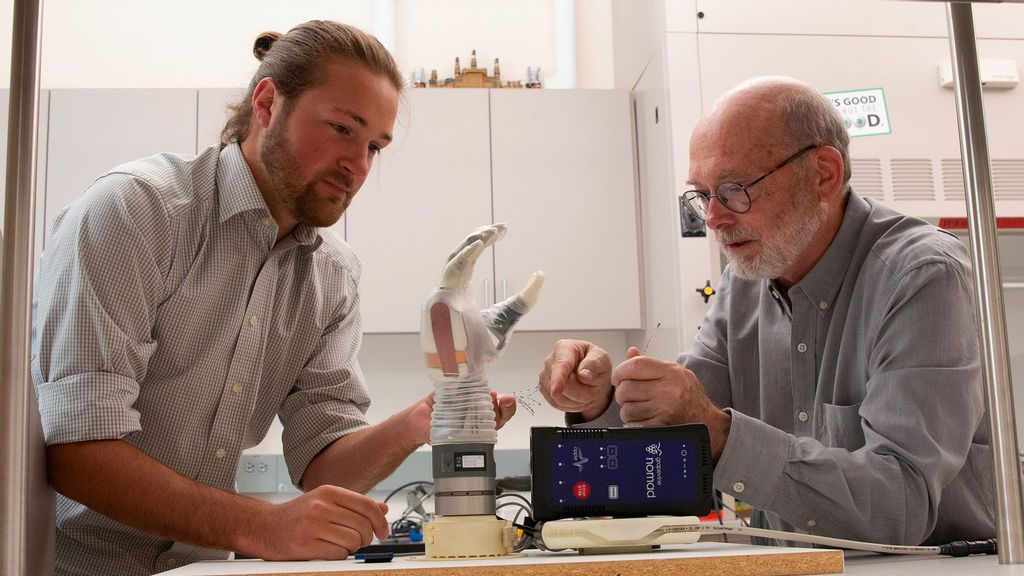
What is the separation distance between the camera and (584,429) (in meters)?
0.93

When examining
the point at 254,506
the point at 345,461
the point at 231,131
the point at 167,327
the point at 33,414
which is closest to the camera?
the point at 33,414

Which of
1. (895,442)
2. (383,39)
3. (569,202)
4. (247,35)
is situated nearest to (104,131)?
(247,35)

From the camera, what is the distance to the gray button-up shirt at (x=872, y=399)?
3.70 feet

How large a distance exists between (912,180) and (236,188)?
241 cm

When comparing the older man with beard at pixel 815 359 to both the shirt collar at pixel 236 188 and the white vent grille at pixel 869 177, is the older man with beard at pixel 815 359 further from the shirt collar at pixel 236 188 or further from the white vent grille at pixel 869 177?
the white vent grille at pixel 869 177

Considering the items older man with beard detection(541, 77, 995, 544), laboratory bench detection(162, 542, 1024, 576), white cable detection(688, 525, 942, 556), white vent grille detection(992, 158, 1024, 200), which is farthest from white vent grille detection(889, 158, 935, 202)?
laboratory bench detection(162, 542, 1024, 576)

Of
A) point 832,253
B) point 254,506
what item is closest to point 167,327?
point 254,506

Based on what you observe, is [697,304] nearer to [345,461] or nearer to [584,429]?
[345,461]

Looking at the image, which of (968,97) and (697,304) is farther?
(697,304)

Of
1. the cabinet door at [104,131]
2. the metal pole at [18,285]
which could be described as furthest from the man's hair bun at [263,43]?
the cabinet door at [104,131]

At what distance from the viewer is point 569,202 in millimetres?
3512

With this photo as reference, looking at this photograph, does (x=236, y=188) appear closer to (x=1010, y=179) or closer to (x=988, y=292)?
(x=988, y=292)

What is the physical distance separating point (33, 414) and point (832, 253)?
1154mm

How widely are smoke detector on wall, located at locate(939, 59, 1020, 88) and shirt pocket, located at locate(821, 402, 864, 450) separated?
220 centimetres
